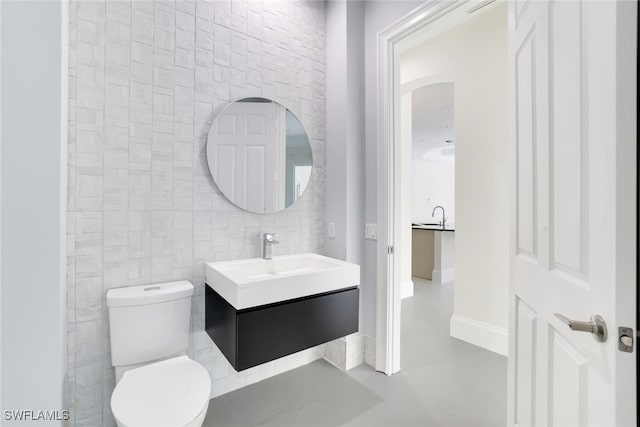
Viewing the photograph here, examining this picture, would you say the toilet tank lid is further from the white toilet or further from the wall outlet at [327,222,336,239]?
the wall outlet at [327,222,336,239]

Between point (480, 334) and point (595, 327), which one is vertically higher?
point (595, 327)

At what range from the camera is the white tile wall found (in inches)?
57.9

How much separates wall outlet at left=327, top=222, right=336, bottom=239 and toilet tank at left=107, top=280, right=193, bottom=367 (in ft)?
3.40

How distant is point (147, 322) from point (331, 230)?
4.19 feet

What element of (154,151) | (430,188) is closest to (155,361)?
(154,151)

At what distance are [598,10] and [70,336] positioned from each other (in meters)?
2.26

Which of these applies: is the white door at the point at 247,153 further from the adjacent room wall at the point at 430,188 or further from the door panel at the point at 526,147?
the adjacent room wall at the point at 430,188

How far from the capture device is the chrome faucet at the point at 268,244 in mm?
1970

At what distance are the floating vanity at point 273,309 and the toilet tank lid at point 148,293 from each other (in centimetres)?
16

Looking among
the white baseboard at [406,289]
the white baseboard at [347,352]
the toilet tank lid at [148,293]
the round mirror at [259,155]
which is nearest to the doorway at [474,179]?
the white baseboard at [347,352]

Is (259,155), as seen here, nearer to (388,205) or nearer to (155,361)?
(388,205)

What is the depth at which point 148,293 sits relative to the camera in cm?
150

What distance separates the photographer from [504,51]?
235cm

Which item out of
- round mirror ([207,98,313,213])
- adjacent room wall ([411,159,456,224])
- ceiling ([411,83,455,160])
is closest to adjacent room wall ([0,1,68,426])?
round mirror ([207,98,313,213])
